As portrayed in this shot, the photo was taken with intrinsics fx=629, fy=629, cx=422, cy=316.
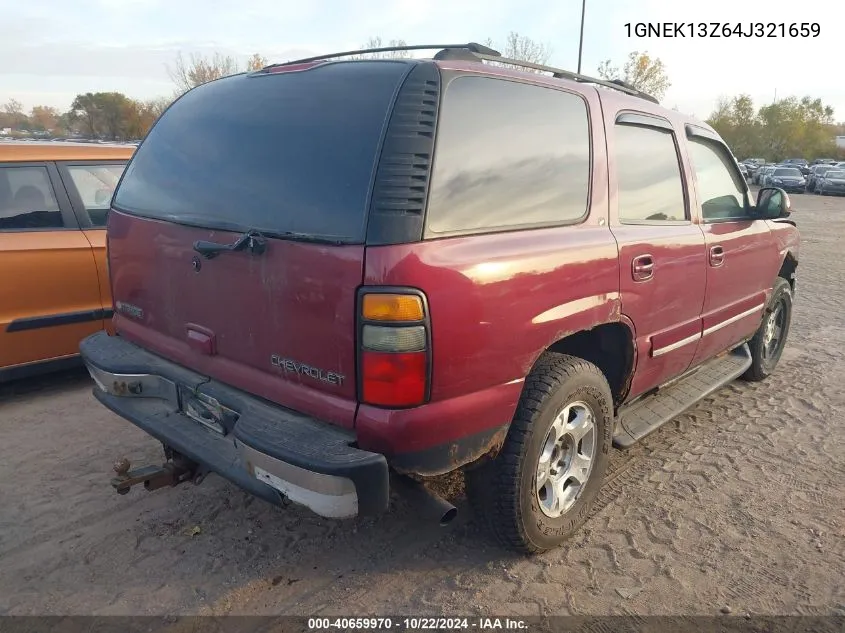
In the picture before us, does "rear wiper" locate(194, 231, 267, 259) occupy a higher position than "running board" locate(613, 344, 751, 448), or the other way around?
"rear wiper" locate(194, 231, 267, 259)

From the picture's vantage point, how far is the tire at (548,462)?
8.24ft

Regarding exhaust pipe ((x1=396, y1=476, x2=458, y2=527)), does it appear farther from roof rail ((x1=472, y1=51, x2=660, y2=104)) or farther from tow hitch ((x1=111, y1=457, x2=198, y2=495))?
roof rail ((x1=472, y1=51, x2=660, y2=104))

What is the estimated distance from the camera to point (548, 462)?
2.73 meters

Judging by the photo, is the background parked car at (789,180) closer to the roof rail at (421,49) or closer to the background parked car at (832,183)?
the background parked car at (832,183)

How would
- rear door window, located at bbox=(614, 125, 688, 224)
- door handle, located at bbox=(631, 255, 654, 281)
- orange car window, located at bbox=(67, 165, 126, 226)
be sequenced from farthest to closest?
orange car window, located at bbox=(67, 165, 126, 226) < rear door window, located at bbox=(614, 125, 688, 224) < door handle, located at bbox=(631, 255, 654, 281)

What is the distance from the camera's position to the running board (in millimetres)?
3271

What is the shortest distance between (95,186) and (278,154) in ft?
9.92

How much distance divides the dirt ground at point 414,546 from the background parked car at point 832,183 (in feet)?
118

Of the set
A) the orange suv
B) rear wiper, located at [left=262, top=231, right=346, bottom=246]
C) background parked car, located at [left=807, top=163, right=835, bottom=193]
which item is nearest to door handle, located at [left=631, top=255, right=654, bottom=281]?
rear wiper, located at [left=262, top=231, right=346, bottom=246]

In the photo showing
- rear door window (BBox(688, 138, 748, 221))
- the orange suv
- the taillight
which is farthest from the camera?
the orange suv

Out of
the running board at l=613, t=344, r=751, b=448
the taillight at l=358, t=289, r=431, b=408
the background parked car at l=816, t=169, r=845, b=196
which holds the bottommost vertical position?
the background parked car at l=816, t=169, r=845, b=196

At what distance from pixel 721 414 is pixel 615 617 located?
2.45 metres

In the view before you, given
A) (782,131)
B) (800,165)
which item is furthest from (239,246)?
(782,131)

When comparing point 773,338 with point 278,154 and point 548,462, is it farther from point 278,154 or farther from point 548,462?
point 278,154
